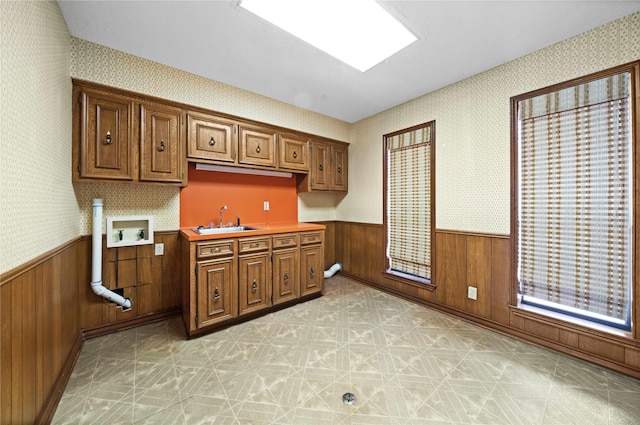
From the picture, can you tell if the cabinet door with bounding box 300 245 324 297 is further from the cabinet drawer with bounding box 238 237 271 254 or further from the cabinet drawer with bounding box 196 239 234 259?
the cabinet drawer with bounding box 196 239 234 259

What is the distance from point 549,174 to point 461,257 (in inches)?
44.8

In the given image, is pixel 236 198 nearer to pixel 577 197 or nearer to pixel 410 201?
pixel 410 201

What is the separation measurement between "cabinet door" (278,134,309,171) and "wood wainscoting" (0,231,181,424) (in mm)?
1705

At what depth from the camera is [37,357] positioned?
1358mm

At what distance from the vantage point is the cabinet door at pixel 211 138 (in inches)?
105

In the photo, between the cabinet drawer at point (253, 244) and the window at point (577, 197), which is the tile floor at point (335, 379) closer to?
the window at point (577, 197)

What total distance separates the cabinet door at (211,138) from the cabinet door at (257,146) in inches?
3.9

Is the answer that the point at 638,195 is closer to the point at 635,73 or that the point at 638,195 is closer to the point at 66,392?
the point at 635,73

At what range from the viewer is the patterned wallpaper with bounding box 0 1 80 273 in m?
1.07

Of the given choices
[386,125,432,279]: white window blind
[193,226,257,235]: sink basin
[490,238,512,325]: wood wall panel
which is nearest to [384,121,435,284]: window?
[386,125,432,279]: white window blind

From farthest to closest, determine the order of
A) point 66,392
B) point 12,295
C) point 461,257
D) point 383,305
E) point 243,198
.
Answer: point 243,198, point 383,305, point 461,257, point 66,392, point 12,295

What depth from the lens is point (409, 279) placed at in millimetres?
3361

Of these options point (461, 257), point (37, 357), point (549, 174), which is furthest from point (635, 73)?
point (37, 357)

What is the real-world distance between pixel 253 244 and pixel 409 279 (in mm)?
2114
